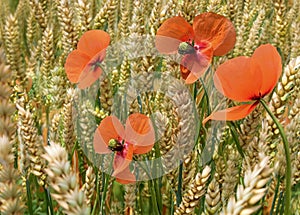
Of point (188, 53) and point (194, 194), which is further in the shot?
point (188, 53)

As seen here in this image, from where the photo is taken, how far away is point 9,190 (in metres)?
0.39

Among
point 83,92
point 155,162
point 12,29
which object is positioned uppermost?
point 12,29

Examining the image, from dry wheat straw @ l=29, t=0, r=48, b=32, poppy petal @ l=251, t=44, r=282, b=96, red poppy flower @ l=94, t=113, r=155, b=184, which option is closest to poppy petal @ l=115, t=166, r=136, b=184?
red poppy flower @ l=94, t=113, r=155, b=184

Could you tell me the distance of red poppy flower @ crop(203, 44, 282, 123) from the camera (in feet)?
1.99

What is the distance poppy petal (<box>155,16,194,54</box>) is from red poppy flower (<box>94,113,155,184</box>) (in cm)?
13

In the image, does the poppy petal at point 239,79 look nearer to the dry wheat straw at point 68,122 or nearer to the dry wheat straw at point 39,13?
the dry wheat straw at point 68,122

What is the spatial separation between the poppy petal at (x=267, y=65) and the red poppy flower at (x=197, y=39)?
0.15m

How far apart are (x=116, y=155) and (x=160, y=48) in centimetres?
A: 18

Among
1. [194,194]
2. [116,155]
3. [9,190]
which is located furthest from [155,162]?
[9,190]

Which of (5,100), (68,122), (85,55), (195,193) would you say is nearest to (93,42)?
(85,55)

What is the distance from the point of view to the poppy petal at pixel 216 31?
77 cm

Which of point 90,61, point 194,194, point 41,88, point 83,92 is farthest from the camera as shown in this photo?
point 41,88

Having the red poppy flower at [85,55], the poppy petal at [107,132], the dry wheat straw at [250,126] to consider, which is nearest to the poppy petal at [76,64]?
the red poppy flower at [85,55]

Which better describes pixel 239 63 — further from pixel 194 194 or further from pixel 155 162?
pixel 155 162
